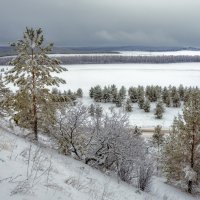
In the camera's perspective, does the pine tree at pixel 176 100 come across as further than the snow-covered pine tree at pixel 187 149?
Answer: Yes

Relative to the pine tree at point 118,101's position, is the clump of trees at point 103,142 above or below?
above

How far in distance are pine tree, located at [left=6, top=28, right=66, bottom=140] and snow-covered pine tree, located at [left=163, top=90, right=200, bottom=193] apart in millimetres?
10918

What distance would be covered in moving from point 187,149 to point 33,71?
1396 cm

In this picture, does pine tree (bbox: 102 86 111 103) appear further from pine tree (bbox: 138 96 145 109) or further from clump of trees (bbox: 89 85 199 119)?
pine tree (bbox: 138 96 145 109)

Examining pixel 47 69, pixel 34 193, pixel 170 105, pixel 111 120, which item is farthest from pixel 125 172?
pixel 170 105

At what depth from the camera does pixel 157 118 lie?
92750mm

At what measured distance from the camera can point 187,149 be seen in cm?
2883

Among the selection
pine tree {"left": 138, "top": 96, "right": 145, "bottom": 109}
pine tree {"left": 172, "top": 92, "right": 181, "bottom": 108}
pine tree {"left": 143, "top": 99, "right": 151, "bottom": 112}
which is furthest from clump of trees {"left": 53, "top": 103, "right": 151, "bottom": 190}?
pine tree {"left": 172, "top": 92, "right": 181, "bottom": 108}

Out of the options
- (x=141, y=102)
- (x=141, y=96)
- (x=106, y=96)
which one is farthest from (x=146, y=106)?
(x=106, y=96)

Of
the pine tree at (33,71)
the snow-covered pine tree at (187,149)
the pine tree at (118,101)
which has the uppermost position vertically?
the pine tree at (33,71)

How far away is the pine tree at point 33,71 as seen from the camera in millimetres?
26125

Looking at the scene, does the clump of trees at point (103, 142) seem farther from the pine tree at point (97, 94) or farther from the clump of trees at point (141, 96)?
the pine tree at point (97, 94)

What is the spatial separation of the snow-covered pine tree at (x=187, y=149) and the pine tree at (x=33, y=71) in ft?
35.8

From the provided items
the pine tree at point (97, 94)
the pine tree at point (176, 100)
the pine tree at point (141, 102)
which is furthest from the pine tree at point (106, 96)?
the pine tree at point (176, 100)
